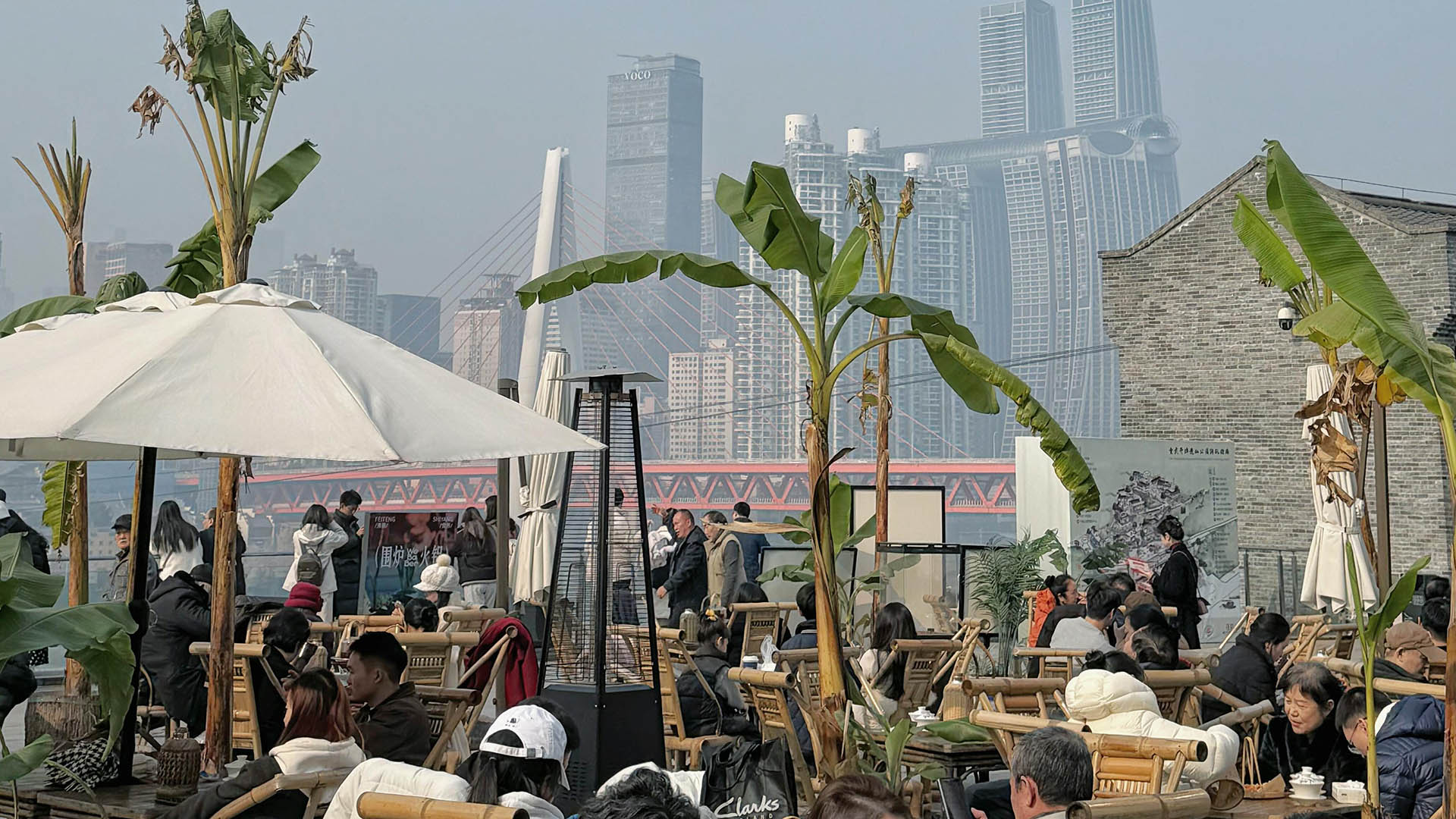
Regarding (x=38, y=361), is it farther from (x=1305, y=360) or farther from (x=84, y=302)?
(x=1305, y=360)

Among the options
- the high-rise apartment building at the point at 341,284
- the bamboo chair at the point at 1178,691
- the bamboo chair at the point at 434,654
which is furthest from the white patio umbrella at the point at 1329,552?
the high-rise apartment building at the point at 341,284

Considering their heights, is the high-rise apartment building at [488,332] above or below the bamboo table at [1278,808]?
above

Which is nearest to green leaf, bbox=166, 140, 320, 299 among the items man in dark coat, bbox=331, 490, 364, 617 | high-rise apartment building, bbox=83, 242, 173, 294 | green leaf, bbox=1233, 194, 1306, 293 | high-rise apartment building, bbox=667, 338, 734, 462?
green leaf, bbox=1233, 194, 1306, 293

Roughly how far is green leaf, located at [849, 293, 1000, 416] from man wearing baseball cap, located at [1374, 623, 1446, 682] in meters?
1.99

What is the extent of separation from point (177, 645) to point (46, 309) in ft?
5.56

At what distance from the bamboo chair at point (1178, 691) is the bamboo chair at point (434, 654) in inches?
118

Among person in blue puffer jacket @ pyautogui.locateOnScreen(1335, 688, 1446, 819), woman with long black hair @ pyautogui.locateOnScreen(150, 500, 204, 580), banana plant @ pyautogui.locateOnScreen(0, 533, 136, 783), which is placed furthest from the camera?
woman with long black hair @ pyautogui.locateOnScreen(150, 500, 204, 580)

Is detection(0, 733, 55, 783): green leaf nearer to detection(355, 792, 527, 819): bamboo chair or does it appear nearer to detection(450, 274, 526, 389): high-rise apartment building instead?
detection(355, 792, 527, 819): bamboo chair

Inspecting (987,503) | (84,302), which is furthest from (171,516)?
(987,503)

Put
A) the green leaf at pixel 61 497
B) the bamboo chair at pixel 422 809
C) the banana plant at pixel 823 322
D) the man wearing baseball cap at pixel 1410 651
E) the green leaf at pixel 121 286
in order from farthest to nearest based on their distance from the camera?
1. the green leaf at pixel 61 497
2. the green leaf at pixel 121 286
3. the man wearing baseball cap at pixel 1410 651
4. the banana plant at pixel 823 322
5. the bamboo chair at pixel 422 809

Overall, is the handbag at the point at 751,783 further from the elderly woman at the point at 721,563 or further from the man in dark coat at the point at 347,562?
the man in dark coat at the point at 347,562

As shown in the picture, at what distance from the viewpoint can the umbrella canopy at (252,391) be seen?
12.3 ft

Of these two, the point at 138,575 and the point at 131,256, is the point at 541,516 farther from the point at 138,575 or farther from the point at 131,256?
the point at 131,256

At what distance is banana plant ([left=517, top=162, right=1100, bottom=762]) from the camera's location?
18.7 feet
